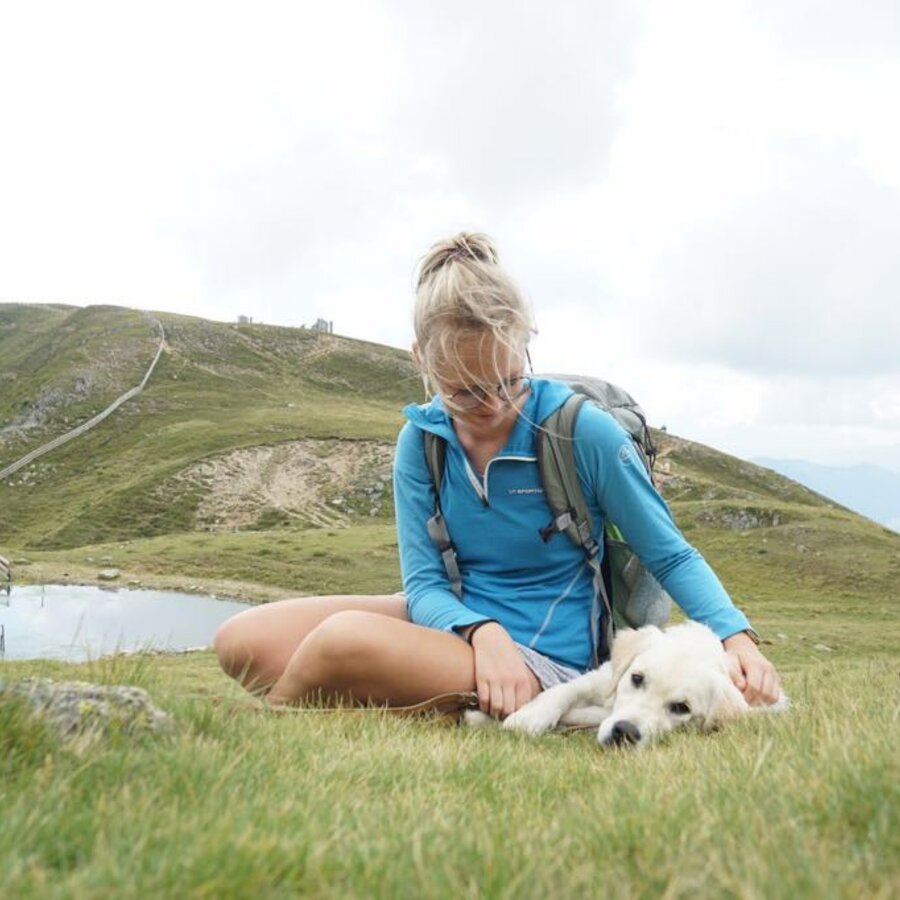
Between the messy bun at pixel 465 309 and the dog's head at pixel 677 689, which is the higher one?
the messy bun at pixel 465 309

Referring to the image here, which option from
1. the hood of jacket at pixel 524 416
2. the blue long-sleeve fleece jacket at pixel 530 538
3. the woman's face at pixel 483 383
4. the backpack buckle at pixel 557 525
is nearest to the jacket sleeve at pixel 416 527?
the blue long-sleeve fleece jacket at pixel 530 538

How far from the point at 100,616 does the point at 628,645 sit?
70.1 feet

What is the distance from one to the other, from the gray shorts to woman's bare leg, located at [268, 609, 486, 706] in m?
0.37

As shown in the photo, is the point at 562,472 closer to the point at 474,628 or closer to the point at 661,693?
the point at 474,628

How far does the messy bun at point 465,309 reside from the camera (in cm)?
506

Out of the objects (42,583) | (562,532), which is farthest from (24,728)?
(42,583)

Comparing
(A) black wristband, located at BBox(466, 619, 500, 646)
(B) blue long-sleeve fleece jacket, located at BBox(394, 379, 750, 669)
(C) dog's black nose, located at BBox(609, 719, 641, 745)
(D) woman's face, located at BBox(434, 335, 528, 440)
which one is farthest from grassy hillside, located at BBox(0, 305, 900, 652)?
(C) dog's black nose, located at BBox(609, 719, 641, 745)

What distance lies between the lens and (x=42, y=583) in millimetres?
28906

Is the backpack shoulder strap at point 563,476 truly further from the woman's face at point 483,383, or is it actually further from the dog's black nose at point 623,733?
the dog's black nose at point 623,733

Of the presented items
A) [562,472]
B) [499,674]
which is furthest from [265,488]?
[499,674]

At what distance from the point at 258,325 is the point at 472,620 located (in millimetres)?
122665

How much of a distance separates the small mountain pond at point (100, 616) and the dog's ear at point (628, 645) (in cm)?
1398

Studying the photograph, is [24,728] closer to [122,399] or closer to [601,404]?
[601,404]

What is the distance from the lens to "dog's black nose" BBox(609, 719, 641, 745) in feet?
16.1
